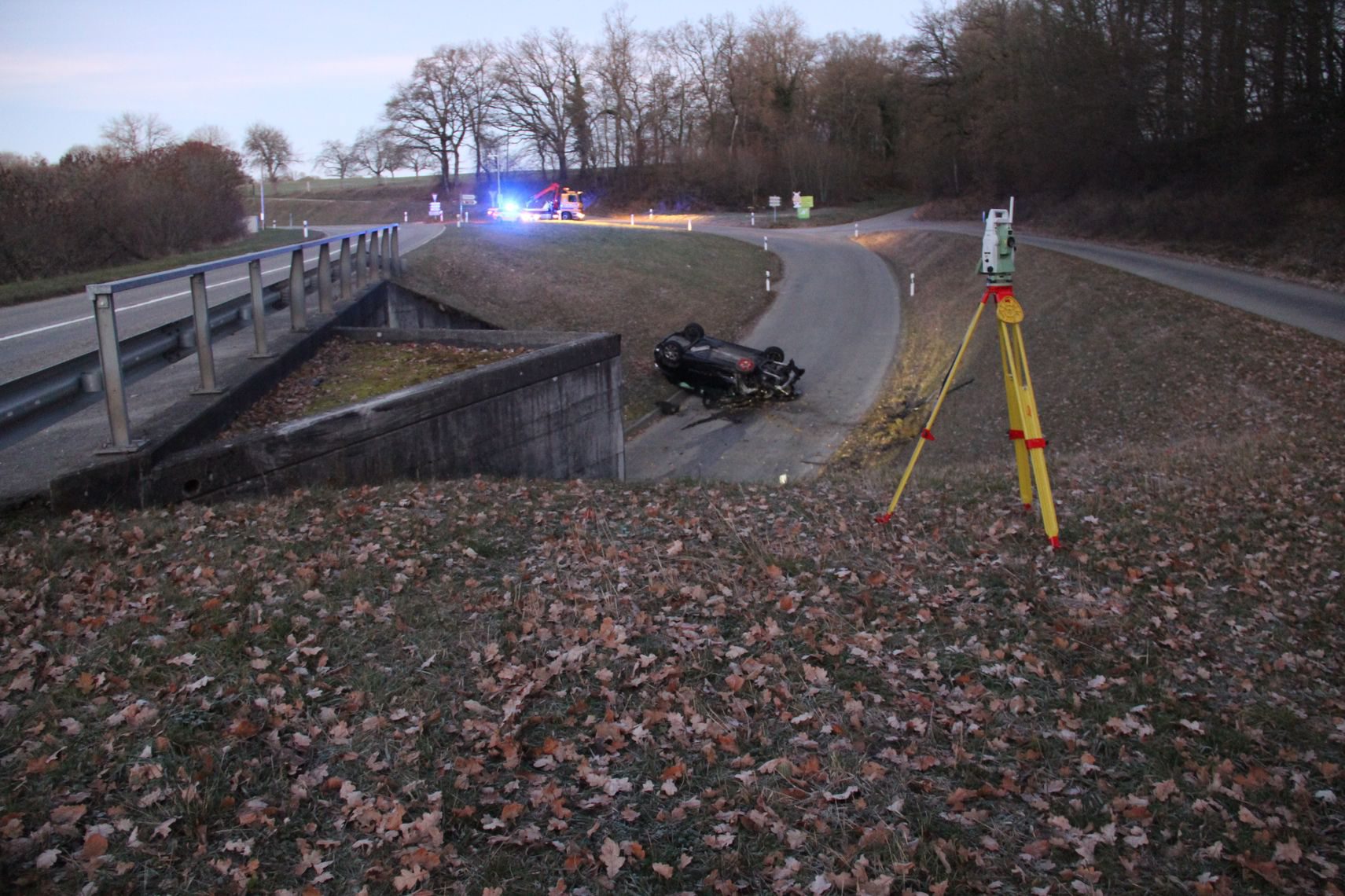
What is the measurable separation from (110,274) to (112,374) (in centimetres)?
1552

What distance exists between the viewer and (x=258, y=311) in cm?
1055

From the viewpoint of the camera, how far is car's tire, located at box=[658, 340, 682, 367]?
21.6 metres

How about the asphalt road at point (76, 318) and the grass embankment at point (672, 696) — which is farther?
the asphalt road at point (76, 318)

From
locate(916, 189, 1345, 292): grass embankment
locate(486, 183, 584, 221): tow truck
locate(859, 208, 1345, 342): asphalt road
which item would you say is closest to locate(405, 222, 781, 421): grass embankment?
locate(859, 208, 1345, 342): asphalt road

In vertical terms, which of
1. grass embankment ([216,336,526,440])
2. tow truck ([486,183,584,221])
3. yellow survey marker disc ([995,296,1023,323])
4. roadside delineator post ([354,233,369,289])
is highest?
tow truck ([486,183,584,221])

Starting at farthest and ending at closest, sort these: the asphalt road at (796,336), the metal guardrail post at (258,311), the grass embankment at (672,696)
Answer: the asphalt road at (796,336)
the metal guardrail post at (258,311)
the grass embankment at (672,696)

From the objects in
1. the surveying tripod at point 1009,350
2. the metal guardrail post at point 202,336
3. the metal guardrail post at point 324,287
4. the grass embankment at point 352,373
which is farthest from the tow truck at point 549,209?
the surveying tripod at point 1009,350

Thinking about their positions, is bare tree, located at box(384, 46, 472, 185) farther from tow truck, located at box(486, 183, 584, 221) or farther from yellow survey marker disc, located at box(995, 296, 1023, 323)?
yellow survey marker disc, located at box(995, 296, 1023, 323)

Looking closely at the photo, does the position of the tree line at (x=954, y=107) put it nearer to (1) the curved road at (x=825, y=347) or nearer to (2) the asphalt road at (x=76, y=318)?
(1) the curved road at (x=825, y=347)

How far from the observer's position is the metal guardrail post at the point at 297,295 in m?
12.7

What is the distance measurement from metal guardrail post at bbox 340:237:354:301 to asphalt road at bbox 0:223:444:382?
1.85m

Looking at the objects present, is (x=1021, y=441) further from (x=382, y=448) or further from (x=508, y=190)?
(x=508, y=190)

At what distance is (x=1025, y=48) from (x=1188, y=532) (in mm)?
44372

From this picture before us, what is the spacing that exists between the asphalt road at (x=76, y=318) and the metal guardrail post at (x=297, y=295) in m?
1.54
